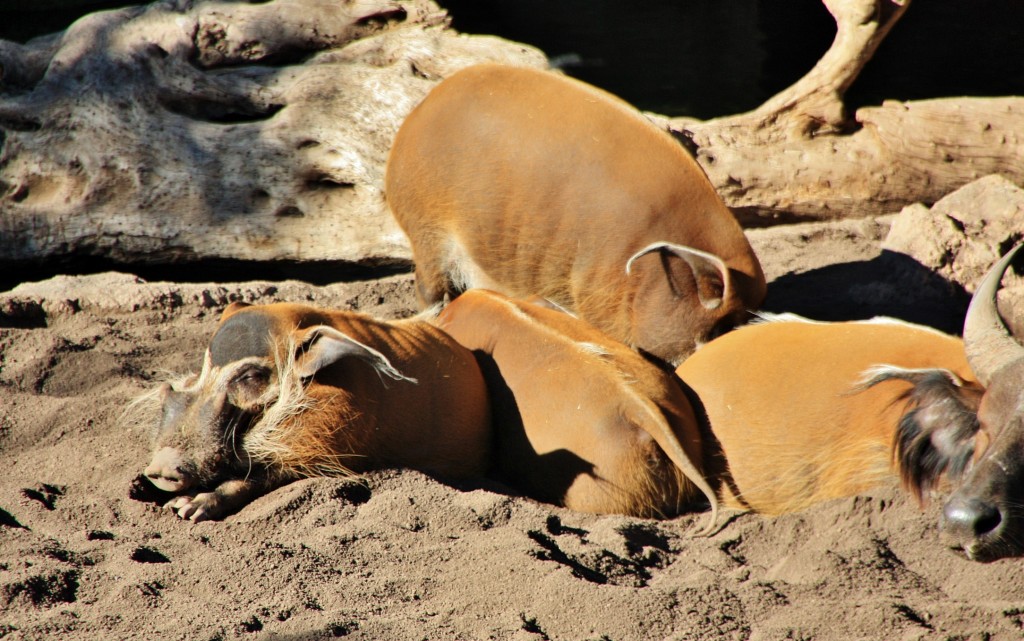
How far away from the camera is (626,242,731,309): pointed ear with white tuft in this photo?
3613 millimetres

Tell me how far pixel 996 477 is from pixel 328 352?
1.76m

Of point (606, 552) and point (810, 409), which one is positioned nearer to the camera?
point (606, 552)

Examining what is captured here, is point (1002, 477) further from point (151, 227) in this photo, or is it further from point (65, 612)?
point (151, 227)

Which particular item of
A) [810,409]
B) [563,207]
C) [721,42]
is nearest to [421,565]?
[810,409]

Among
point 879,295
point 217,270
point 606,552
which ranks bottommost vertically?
point 217,270

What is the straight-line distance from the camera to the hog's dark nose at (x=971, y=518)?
2.30 metres

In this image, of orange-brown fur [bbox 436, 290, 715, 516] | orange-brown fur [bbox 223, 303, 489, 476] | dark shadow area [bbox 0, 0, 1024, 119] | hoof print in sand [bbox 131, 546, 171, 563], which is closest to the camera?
hoof print in sand [bbox 131, 546, 171, 563]

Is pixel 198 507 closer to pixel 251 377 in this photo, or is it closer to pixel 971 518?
pixel 251 377

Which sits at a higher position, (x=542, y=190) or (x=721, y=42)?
(x=542, y=190)

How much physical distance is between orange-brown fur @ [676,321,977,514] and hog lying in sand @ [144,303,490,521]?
3.07 feet

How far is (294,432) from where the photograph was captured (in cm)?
284

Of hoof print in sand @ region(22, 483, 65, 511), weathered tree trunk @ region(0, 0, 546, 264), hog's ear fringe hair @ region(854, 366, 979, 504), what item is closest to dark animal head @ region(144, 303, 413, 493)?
hoof print in sand @ region(22, 483, 65, 511)

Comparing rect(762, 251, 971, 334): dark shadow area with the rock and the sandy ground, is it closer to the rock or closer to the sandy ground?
the rock

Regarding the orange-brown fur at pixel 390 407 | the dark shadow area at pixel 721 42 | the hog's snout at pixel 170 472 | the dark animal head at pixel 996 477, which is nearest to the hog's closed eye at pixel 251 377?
the orange-brown fur at pixel 390 407
